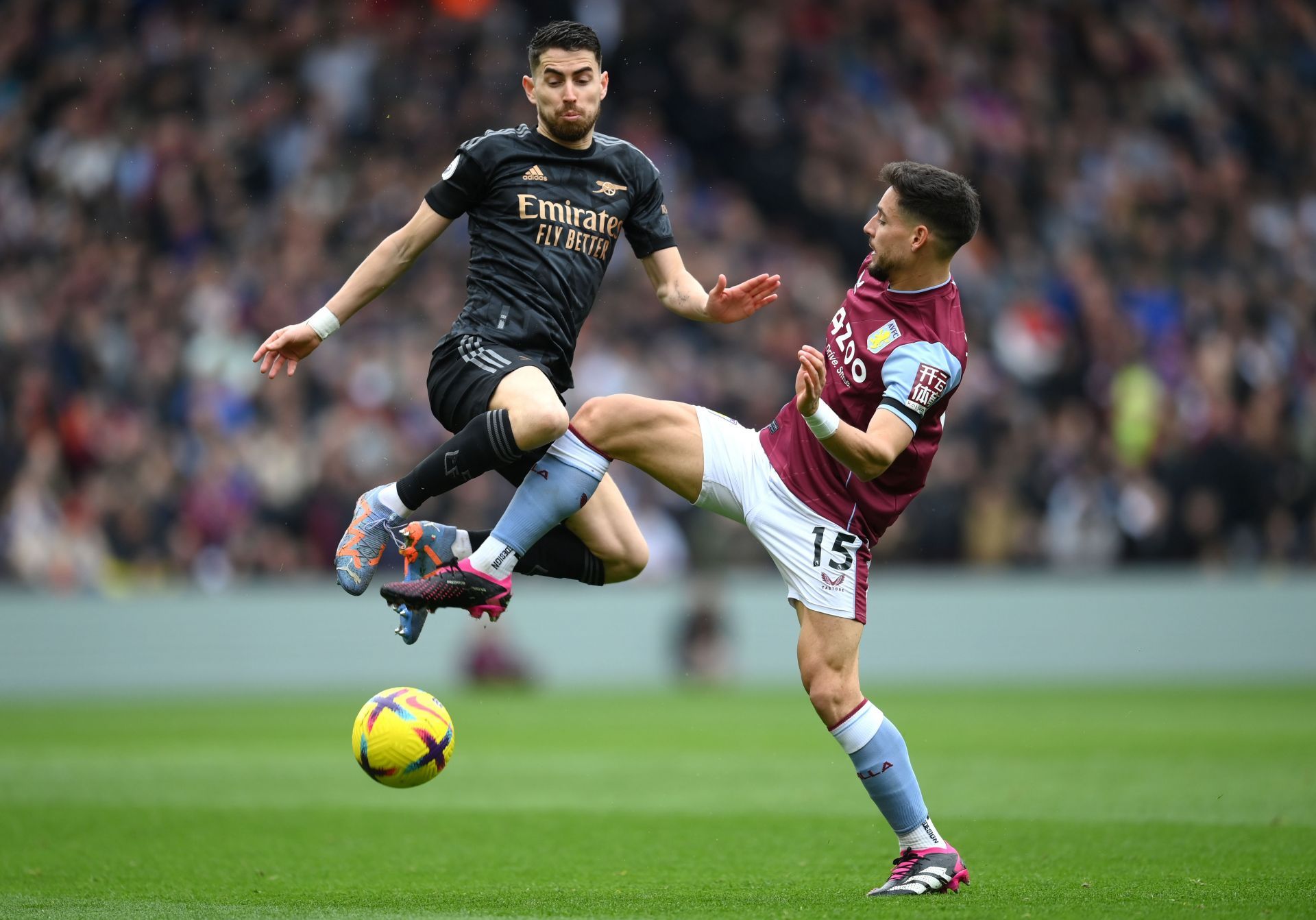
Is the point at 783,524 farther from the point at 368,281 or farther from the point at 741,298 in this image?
the point at 368,281

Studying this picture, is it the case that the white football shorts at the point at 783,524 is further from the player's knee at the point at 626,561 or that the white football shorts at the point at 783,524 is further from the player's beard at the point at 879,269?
the player's beard at the point at 879,269

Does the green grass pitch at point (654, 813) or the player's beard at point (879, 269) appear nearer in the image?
the green grass pitch at point (654, 813)

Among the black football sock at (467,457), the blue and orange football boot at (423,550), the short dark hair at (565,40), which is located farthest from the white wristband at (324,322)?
the short dark hair at (565,40)

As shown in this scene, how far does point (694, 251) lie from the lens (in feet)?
63.2

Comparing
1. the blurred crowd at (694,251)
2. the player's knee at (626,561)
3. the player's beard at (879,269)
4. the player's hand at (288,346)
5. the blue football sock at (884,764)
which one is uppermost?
the blurred crowd at (694,251)

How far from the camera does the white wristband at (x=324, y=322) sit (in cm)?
674

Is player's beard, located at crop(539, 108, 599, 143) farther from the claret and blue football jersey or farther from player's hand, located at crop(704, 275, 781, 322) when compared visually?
the claret and blue football jersey

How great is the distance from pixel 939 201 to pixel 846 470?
113cm

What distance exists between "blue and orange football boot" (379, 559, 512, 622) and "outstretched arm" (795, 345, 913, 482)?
4.47ft

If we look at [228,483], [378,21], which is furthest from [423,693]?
[378,21]

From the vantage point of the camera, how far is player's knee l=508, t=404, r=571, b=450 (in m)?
6.36

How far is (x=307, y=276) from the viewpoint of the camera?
721 inches

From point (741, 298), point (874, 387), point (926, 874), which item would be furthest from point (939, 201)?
point (926, 874)

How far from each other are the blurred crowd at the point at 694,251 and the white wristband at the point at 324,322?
10122mm
